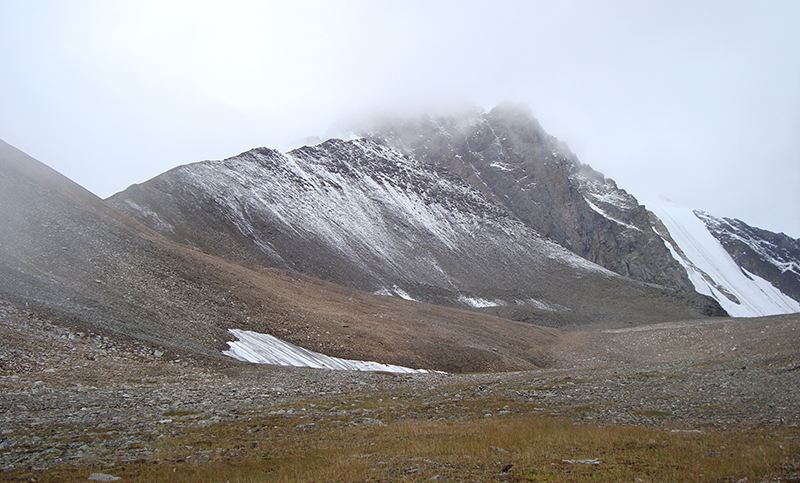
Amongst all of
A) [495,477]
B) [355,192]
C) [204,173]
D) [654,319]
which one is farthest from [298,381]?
[355,192]

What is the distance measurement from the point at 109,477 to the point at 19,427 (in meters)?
5.82

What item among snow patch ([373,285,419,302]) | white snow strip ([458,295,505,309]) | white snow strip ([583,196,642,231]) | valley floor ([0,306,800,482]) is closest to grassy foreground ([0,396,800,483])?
valley floor ([0,306,800,482])

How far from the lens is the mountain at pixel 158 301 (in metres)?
28.6

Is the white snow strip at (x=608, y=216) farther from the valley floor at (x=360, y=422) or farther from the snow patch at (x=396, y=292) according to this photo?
the valley floor at (x=360, y=422)

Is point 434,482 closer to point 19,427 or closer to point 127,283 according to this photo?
point 19,427

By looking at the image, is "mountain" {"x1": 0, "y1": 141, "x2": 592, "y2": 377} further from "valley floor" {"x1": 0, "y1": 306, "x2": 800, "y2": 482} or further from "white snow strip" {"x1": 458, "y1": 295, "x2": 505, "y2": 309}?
"white snow strip" {"x1": 458, "y1": 295, "x2": 505, "y2": 309}

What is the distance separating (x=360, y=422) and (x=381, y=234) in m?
105

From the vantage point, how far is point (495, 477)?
32.2ft

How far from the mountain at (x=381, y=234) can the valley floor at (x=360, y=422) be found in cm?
5752

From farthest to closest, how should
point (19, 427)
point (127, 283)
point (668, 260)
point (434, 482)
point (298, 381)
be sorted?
point (668, 260) → point (127, 283) → point (298, 381) → point (19, 427) → point (434, 482)

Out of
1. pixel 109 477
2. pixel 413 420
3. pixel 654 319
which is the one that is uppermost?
pixel 109 477

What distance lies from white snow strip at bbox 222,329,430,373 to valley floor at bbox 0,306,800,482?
4.30 meters

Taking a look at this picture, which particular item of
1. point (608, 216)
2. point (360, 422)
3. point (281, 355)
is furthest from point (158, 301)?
point (608, 216)

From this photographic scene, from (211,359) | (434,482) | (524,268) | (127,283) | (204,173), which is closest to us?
(434,482)
